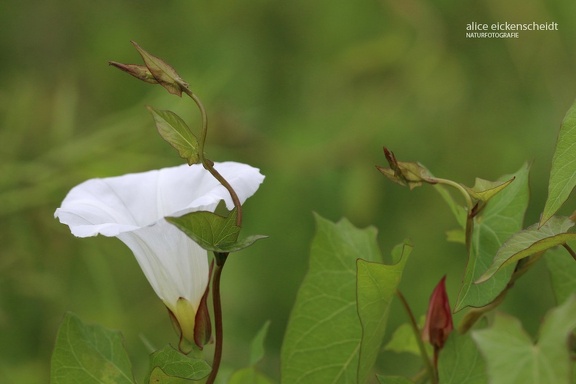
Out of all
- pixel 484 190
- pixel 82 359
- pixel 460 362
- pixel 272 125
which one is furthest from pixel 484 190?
pixel 272 125

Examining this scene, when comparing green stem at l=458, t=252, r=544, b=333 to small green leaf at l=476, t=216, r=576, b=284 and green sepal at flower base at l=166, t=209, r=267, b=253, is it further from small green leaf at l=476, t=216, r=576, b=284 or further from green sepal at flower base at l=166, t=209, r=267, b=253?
green sepal at flower base at l=166, t=209, r=267, b=253

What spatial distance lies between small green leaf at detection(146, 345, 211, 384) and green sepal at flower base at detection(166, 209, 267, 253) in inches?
2.5

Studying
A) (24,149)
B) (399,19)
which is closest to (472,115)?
(399,19)

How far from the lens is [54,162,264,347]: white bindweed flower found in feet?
1.50

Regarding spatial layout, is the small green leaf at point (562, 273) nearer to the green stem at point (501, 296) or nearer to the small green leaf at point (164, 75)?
the green stem at point (501, 296)

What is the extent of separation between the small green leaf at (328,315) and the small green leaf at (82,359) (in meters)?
0.09

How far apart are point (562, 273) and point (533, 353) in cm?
20

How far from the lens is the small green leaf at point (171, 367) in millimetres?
417

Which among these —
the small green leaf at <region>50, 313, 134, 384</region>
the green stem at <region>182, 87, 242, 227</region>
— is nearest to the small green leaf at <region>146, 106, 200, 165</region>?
the green stem at <region>182, 87, 242, 227</region>

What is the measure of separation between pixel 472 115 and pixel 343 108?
238mm

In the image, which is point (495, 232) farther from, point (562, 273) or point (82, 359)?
point (82, 359)

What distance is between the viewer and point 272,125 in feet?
4.81

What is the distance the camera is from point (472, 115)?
1.51m

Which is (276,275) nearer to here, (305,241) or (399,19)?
(305,241)
